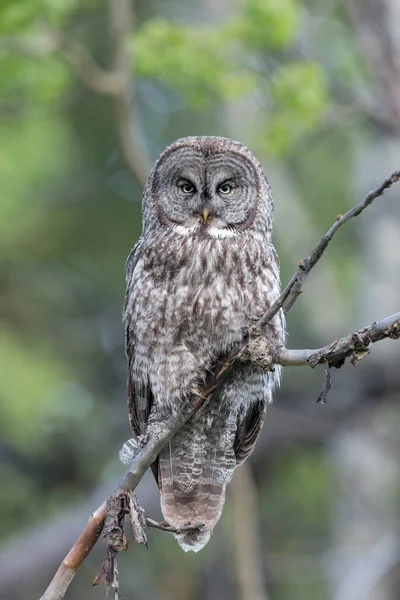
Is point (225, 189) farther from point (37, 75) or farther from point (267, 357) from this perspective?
point (37, 75)

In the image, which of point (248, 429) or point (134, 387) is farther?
point (248, 429)

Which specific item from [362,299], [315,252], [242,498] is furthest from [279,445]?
[315,252]

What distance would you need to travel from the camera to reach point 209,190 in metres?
5.04

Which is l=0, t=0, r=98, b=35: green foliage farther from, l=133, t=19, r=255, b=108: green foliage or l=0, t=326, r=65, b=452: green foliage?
l=0, t=326, r=65, b=452: green foliage

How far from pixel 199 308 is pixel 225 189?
72 cm

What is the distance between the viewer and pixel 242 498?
31.2ft

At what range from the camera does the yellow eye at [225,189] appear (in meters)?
5.07

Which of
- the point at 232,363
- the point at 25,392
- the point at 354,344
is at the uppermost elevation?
the point at 25,392

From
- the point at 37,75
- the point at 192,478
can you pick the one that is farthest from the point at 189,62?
the point at 192,478

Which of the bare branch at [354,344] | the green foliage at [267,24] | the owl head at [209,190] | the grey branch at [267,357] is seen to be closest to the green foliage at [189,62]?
the green foliage at [267,24]

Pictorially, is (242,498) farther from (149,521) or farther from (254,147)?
(149,521)

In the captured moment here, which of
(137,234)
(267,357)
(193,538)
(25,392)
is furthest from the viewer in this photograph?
(137,234)

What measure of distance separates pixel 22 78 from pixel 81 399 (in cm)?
Answer: 484

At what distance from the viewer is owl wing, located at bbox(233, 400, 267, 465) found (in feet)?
16.8
